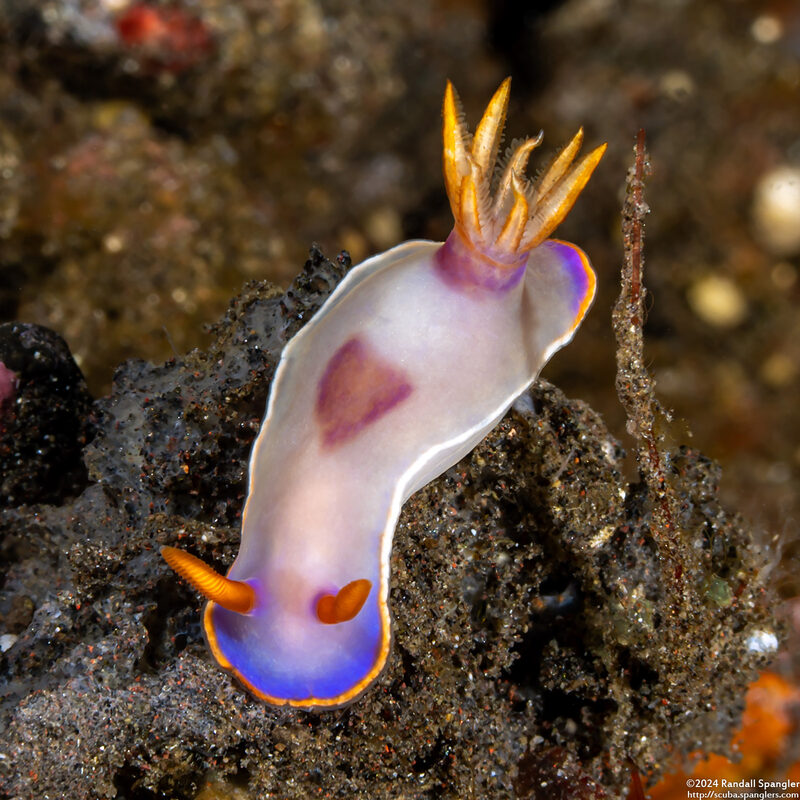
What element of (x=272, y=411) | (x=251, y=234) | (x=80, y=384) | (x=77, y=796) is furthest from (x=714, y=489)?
(x=251, y=234)

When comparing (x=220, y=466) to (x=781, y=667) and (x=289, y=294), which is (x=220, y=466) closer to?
(x=289, y=294)

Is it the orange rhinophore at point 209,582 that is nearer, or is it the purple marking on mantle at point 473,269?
the orange rhinophore at point 209,582

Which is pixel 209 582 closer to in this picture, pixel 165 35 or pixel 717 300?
pixel 165 35

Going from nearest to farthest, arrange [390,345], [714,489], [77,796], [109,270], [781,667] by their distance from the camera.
Answer: [77,796], [390,345], [714,489], [781,667], [109,270]

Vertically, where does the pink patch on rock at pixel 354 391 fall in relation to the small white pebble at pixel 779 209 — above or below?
above

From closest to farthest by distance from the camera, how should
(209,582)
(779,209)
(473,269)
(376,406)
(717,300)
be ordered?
(209,582) → (376,406) → (473,269) → (779,209) → (717,300)

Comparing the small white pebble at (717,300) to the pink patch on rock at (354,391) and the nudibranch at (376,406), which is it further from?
the pink patch on rock at (354,391)

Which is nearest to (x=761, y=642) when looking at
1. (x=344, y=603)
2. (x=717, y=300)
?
(x=344, y=603)

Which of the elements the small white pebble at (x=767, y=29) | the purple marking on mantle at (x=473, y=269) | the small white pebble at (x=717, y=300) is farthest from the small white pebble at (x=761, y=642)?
the small white pebble at (x=767, y=29)
